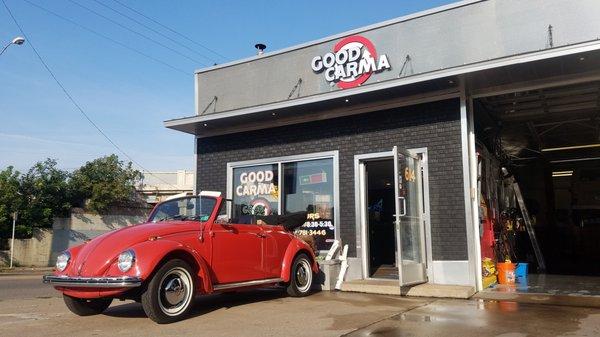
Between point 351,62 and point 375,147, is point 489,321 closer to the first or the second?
point 375,147

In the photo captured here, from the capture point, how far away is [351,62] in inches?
403

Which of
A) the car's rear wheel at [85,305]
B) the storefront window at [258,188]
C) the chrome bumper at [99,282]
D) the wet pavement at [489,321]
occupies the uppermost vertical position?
the storefront window at [258,188]

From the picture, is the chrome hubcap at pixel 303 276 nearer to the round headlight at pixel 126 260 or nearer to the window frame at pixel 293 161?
the window frame at pixel 293 161

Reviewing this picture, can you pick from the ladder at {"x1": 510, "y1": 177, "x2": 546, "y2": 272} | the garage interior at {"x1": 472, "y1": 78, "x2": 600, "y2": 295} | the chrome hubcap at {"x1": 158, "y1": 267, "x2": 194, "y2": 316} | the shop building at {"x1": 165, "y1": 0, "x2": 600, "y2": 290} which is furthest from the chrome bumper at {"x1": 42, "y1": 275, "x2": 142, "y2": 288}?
the ladder at {"x1": 510, "y1": 177, "x2": 546, "y2": 272}

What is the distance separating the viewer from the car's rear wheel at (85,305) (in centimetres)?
655

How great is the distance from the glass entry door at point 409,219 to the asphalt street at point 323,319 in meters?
0.59

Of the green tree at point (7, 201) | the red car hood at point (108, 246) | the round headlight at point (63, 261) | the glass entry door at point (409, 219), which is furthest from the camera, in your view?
the green tree at point (7, 201)

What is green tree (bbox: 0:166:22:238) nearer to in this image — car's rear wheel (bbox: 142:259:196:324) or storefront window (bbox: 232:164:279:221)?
storefront window (bbox: 232:164:279:221)

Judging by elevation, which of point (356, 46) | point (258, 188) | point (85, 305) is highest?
point (356, 46)

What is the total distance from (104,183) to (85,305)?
2157 cm

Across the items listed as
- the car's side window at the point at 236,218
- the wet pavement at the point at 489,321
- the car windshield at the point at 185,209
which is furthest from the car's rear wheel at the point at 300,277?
the wet pavement at the point at 489,321

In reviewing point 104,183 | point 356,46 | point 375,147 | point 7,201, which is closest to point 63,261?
point 375,147

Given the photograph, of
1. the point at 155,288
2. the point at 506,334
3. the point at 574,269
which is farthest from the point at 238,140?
the point at 574,269

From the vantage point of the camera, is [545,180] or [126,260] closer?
[126,260]
